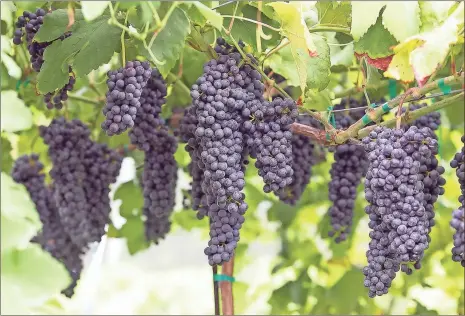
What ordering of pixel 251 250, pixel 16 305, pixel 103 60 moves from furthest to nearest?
1. pixel 251 250
2. pixel 103 60
3. pixel 16 305

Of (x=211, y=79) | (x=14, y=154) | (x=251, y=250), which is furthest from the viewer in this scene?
(x=251, y=250)

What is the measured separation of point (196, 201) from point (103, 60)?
0.32m

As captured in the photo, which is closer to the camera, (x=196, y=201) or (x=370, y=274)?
(x=370, y=274)

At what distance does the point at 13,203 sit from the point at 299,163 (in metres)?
0.95

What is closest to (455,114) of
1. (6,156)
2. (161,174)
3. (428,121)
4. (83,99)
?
(428,121)

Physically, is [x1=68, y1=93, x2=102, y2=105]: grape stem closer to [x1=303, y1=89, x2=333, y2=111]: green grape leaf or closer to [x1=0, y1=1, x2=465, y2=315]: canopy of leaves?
[x1=0, y1=1, x2=465, y2=315]: canopy of leaves

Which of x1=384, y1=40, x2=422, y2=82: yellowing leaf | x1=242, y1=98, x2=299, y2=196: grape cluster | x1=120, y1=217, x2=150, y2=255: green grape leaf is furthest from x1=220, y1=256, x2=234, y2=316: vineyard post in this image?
x1=384, y1=40, x2=422, y2=82: yellowing leaf

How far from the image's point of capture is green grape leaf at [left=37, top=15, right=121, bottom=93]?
1.31m

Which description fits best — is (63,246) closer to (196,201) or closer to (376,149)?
(196,201)

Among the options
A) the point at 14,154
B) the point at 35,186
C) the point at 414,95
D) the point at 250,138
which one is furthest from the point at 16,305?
the point at 14,154

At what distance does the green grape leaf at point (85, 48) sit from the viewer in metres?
1.31

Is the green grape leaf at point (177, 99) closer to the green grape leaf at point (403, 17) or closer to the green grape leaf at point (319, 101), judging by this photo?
the green grape leaf at point (319, 101)

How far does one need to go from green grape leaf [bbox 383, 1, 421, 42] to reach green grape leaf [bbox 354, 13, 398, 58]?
0.13 m

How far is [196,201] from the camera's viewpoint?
4.67 feet
